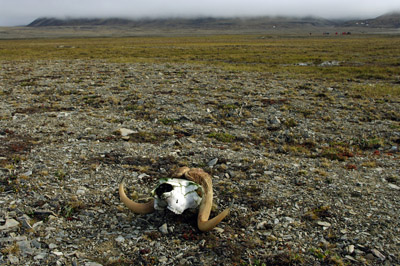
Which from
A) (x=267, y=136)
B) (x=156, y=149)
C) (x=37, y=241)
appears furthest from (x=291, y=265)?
(x=267, y=136)

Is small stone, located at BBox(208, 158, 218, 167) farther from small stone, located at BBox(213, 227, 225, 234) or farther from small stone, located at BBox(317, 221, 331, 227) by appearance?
small stone, located at BBox(317, 221, 331, 227)

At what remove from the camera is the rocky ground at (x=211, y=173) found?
5914 mm

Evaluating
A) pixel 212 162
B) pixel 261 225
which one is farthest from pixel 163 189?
pixel 212 162

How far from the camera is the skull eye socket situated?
21.0 ft

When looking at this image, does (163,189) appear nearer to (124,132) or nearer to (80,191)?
(80,191)

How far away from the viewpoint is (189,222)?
6.66 meters

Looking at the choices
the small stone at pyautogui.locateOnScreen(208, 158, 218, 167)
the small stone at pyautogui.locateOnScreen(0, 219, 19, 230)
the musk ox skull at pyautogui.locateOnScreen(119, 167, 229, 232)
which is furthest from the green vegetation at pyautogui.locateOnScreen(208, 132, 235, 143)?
the small stone at pyautogui.locateOnScreen(0, 219, 19, 230)

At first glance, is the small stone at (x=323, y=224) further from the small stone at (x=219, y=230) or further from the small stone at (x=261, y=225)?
the small stone at (x=219, y=230)

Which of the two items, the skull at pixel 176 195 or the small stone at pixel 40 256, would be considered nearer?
the small stone at pixel 40 256

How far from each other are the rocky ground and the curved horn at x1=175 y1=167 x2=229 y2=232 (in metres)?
0.37

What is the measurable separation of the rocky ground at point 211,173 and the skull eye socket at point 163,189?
2.60 ft

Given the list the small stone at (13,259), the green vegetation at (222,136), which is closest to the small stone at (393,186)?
the green vegetation at (222,136)

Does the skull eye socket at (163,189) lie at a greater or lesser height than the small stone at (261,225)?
greater

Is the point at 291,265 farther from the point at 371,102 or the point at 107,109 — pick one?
the point at 371,102
